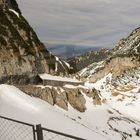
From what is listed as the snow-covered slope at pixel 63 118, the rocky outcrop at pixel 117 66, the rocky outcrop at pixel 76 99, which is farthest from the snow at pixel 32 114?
the rocky outcrop at pixel 117 66

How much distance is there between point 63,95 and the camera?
6650cm

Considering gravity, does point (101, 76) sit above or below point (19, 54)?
below

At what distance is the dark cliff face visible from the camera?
66375 millimetres

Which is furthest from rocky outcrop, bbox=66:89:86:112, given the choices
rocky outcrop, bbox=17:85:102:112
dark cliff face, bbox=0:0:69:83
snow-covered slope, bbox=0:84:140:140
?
dark cliff face, bbox=0:0:69:83

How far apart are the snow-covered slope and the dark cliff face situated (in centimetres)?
1146

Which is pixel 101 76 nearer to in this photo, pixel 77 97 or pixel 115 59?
pixel 115 59

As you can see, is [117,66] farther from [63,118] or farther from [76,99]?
[63,118]

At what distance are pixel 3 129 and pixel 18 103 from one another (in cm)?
2643

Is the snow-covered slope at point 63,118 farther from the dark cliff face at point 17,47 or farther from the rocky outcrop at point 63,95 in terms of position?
the dark cliff face at point 17,47

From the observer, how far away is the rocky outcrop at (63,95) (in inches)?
2378

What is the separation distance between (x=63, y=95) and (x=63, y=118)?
63.9 feet

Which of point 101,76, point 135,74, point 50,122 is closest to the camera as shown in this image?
point 50,122

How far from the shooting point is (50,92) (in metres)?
63.1

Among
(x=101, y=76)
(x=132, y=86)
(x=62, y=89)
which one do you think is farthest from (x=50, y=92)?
(x=101, y=76)
